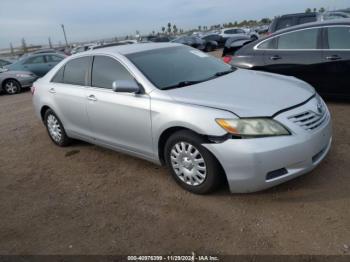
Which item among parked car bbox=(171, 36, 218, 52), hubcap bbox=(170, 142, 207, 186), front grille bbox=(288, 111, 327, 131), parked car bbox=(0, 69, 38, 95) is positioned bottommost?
parked car bbox=(171, 36, 218, 52)

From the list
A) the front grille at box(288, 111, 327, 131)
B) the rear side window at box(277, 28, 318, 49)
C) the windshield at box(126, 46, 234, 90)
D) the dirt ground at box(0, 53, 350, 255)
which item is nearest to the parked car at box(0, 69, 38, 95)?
the dirt ground at box(0, 53, 350, 255)

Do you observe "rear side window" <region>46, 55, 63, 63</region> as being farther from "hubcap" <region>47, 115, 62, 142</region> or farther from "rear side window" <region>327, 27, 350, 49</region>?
"rear side window" <region>327, 27, 350, 49</region>

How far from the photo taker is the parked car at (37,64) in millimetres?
15094

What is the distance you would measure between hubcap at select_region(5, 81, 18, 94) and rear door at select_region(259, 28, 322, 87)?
10.8 m

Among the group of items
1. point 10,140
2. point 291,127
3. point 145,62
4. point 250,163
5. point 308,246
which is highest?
point 145,62

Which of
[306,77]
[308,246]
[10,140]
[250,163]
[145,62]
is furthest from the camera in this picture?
[10,140]

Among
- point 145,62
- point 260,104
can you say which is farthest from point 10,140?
point 260,104

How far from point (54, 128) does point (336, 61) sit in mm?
4742

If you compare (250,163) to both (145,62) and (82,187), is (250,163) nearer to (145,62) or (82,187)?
(145,62)

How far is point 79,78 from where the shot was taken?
5.07 m

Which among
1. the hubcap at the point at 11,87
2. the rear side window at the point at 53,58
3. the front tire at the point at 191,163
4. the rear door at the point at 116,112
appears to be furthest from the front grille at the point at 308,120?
the rear side window at the point at 53,58

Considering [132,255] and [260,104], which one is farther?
[260,104]

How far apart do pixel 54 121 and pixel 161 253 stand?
3528 mm

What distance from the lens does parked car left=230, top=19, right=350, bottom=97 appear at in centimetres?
589
